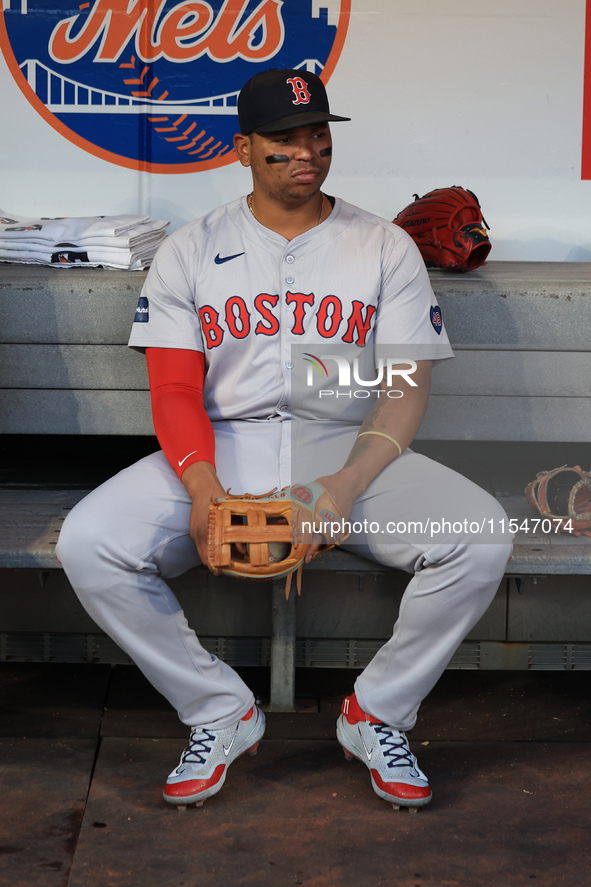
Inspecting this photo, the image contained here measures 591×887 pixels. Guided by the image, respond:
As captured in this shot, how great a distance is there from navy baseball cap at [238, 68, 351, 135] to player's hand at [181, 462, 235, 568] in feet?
2.50

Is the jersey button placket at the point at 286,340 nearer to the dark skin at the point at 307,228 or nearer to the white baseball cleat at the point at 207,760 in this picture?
the dark skin at the point at 307,228

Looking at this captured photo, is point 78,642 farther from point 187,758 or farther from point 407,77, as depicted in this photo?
point 407,77

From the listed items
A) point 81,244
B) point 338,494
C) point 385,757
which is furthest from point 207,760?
point 81,244

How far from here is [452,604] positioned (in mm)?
2062

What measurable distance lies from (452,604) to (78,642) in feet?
3.83

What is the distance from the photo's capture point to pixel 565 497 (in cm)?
251

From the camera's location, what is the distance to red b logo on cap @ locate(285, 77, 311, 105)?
2.28 meters

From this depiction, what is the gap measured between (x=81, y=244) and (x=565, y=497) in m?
1.56

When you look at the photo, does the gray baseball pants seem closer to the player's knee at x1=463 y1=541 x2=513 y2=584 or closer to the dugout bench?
the player's knee at x1=463 y1=541 x2=513 y2=584

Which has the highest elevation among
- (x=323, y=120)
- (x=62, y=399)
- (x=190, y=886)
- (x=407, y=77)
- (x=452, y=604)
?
(x=407, y=77)

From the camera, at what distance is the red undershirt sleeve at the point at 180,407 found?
2.23 m

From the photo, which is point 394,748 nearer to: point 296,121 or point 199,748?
point 199,748

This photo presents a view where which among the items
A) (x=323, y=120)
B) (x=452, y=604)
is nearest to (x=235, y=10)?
(x=323, y=120)

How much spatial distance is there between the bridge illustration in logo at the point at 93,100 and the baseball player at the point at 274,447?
1154 mm
